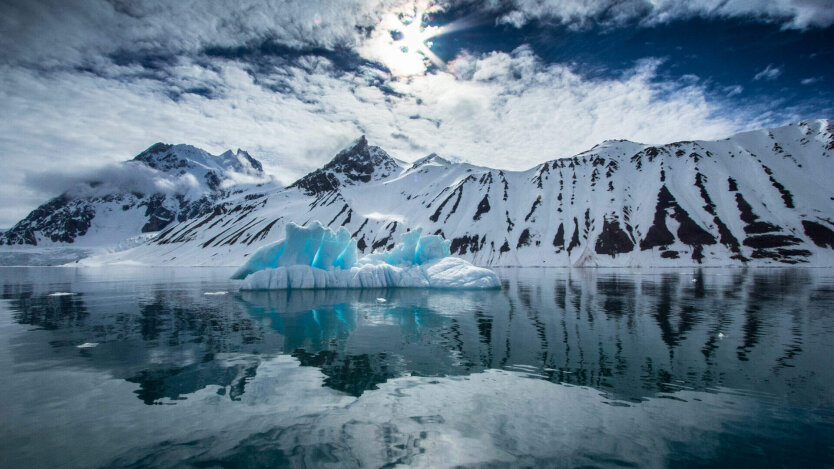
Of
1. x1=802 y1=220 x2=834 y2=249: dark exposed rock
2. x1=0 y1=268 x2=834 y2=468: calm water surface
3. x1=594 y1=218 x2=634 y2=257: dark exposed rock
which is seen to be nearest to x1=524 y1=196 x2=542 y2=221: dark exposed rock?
x1=594 y1=218 x2=634 y2=257: dark exposed rock

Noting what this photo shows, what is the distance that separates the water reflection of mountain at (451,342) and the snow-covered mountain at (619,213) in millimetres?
95938

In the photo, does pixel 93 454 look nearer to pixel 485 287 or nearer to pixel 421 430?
pixel 421 430

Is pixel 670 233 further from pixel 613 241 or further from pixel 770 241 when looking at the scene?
pixel 770 241

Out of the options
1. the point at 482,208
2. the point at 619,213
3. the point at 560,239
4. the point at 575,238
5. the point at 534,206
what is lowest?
the point at 560,239

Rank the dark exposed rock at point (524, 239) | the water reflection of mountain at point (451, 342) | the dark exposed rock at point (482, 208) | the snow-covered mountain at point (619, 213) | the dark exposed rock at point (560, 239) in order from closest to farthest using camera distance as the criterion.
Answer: the water reflection of mountain at point (451, 342) → the snow-covered mountain at point (619, 213) → the dark exposed rock at point (560, 239) → the dark exposed rock at point (524, 239) → the dark exposed rock at point (482, 208)

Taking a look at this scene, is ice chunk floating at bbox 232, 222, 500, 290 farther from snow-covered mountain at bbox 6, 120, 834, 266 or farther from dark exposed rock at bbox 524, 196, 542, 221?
dark exposed rock at bbox 524, 196, 542, 221

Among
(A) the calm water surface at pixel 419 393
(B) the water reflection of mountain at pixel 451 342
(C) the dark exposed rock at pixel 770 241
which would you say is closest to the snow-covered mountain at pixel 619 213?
(C) the dark exposed rock at pixel 770 241

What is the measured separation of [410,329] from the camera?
1828 cm

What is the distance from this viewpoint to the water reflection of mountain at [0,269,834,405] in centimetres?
1109

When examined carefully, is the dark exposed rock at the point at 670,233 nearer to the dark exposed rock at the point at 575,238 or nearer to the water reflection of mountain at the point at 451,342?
the dark exposed rock at the point at 575,238

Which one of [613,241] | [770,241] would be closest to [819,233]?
[770,241]

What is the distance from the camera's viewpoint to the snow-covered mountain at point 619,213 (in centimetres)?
10469

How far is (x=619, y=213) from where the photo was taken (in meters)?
128

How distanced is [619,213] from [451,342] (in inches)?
5170
